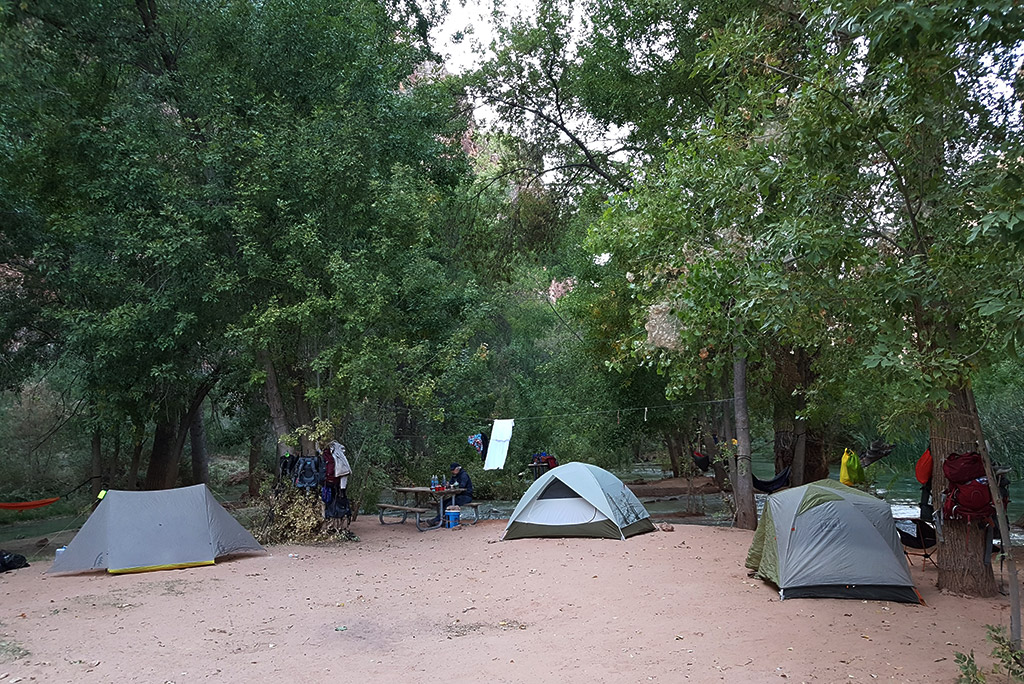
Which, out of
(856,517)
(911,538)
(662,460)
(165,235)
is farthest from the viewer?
(662,460)

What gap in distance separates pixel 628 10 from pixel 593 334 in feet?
20.6

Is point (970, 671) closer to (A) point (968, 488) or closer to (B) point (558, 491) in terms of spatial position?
(A) point (968, 488)

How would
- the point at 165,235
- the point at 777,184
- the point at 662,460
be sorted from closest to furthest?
the point at 777,184, the point at 165,235, the point at 662,460

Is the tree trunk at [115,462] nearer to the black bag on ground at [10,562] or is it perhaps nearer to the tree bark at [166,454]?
the tree bark at [166,454]

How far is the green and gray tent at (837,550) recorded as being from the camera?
26.8ft

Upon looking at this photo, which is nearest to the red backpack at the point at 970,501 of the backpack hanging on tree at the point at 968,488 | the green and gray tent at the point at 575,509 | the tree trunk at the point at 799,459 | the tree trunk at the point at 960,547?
the backpack hanging on tree at the point at 968,488

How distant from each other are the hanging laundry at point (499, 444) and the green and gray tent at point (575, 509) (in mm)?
4400

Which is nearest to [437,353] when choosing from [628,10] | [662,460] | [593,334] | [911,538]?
[593,334]

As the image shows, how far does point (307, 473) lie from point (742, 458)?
7.17 metres

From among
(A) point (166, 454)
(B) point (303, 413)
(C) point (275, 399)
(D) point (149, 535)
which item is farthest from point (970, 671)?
(A) point (166, 454)

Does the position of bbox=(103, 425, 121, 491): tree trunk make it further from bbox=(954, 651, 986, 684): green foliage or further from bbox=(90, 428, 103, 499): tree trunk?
bbox=(954, 651, 986, 684): green foliage

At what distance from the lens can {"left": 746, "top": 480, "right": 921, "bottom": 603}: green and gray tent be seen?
8164mm

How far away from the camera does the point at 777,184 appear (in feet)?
21.5

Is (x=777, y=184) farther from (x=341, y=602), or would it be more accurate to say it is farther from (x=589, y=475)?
(x=589, y=475)
